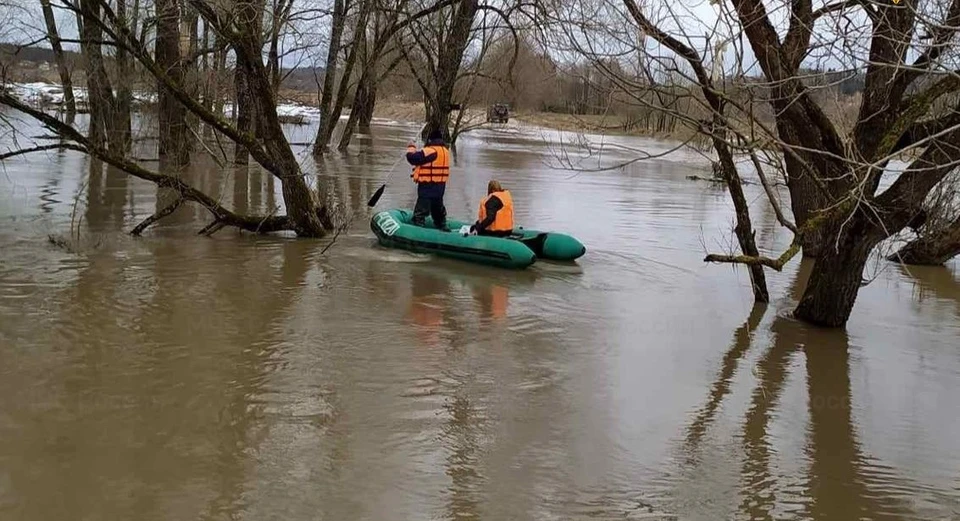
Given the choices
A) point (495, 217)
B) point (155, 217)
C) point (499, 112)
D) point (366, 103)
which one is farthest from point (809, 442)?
point (499, 112)

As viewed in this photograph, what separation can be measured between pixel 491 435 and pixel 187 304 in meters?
4.00

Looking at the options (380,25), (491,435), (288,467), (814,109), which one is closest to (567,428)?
(491,435)

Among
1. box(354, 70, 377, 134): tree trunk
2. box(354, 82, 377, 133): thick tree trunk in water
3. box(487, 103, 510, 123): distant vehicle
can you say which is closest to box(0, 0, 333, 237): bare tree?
box(354, 70, 377, 134): tree trunk

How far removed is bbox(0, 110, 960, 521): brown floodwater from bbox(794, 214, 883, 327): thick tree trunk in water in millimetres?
244

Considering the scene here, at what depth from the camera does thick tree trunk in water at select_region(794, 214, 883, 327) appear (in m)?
8.72

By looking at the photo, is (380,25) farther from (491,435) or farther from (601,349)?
(491,435)

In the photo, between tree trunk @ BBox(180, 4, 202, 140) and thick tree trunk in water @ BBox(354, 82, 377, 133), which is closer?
tree trunk @ BBox(180, 4, 202, 140)

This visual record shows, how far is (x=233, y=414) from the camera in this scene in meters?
5.82

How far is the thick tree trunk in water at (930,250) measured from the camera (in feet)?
44.1

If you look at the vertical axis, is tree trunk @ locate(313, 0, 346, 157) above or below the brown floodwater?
above

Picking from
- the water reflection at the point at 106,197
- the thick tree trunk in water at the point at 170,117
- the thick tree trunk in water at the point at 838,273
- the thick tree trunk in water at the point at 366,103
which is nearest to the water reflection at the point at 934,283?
the thick tree trunk in water at the point at 838,273

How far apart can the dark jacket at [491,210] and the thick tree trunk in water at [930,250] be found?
239 inches

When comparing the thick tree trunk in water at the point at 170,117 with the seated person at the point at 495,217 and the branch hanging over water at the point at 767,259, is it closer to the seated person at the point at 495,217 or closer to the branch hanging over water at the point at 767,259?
the seated person at the point at 495,217

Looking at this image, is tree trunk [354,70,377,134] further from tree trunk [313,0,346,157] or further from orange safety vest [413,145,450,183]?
orange safety vest [413,145,450,183]
